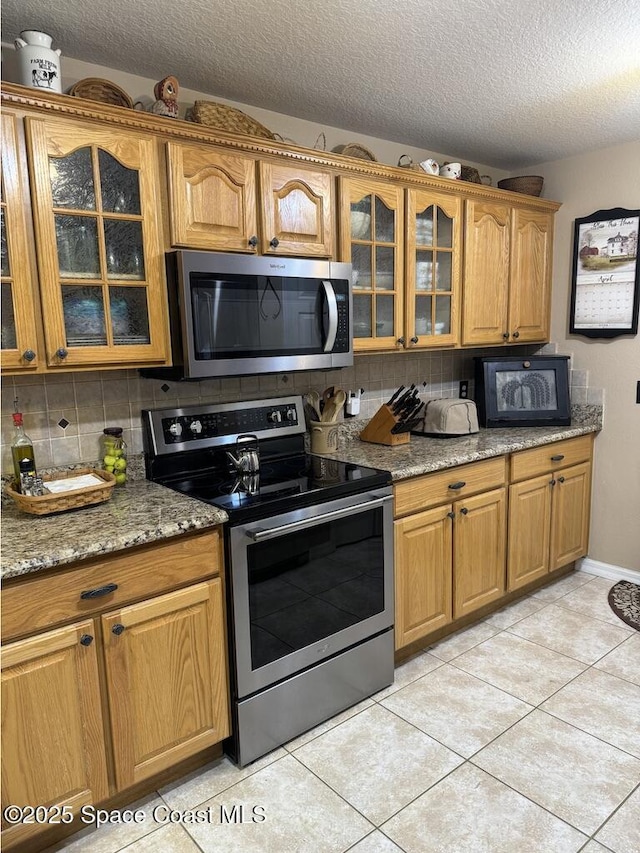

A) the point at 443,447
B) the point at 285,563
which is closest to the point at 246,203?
the point at 285,563

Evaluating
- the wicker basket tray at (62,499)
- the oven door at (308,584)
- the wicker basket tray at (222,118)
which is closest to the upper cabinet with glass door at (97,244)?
the wicker basket tray at (222,118)

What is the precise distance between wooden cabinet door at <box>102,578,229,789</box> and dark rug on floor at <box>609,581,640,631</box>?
2.08m

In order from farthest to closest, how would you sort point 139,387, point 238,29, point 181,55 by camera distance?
point 139,387
point 181,55
point 238,29

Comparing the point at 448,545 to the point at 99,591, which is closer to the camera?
the point at 99,591

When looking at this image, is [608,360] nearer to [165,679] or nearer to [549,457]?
[549,457]

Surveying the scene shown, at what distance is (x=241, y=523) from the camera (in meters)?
1.87

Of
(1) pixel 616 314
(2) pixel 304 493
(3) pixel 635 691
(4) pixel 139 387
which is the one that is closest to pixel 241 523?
(2) pixel 304 493

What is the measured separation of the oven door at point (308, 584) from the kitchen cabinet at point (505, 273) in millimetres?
1309

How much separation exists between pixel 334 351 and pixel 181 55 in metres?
1.17

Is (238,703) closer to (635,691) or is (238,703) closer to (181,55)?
(635,691)

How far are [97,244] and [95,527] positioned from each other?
882mm

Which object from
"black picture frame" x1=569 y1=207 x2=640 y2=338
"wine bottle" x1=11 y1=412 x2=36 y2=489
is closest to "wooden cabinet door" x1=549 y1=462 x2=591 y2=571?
"black picture frame" x1=569 y1=207 x2=640 y2=338

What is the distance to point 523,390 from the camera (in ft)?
11.0

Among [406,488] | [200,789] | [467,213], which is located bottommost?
[200,789]
